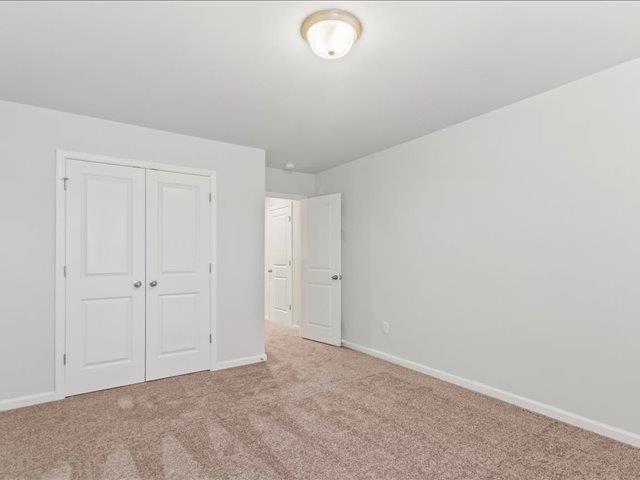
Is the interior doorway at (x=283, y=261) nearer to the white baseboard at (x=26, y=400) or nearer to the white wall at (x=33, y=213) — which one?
the white wall at (x=33, y=213)

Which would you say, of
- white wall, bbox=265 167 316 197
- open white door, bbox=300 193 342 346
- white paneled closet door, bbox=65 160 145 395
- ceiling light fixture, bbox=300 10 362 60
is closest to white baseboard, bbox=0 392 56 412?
white paneled closet door, bbox=65 160 145 395

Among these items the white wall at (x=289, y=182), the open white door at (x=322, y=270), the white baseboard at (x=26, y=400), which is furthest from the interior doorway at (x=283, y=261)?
the white baseboard at (x=26, y=400)

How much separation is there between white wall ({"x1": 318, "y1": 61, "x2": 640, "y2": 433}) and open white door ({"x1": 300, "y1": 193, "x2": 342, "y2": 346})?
767mm

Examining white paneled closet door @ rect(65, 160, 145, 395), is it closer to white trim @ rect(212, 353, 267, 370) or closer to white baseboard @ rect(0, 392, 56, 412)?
white baseboard @ rect(0, 392, 56, 412)

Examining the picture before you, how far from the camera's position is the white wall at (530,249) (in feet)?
7.85

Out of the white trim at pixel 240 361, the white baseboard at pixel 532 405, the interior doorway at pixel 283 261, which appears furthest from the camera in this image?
the interior doorway at pixel 283 261

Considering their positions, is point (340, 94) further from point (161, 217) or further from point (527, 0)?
point (161, 217)

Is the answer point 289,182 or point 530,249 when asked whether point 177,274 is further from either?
point 530,249

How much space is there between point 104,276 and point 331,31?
2834mm

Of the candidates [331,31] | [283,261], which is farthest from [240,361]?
[331,31]

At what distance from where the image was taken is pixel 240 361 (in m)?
3.98

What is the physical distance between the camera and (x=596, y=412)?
8.11 feet

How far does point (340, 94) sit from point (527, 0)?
1334mm

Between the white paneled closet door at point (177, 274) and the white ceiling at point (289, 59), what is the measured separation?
2.19 feet
